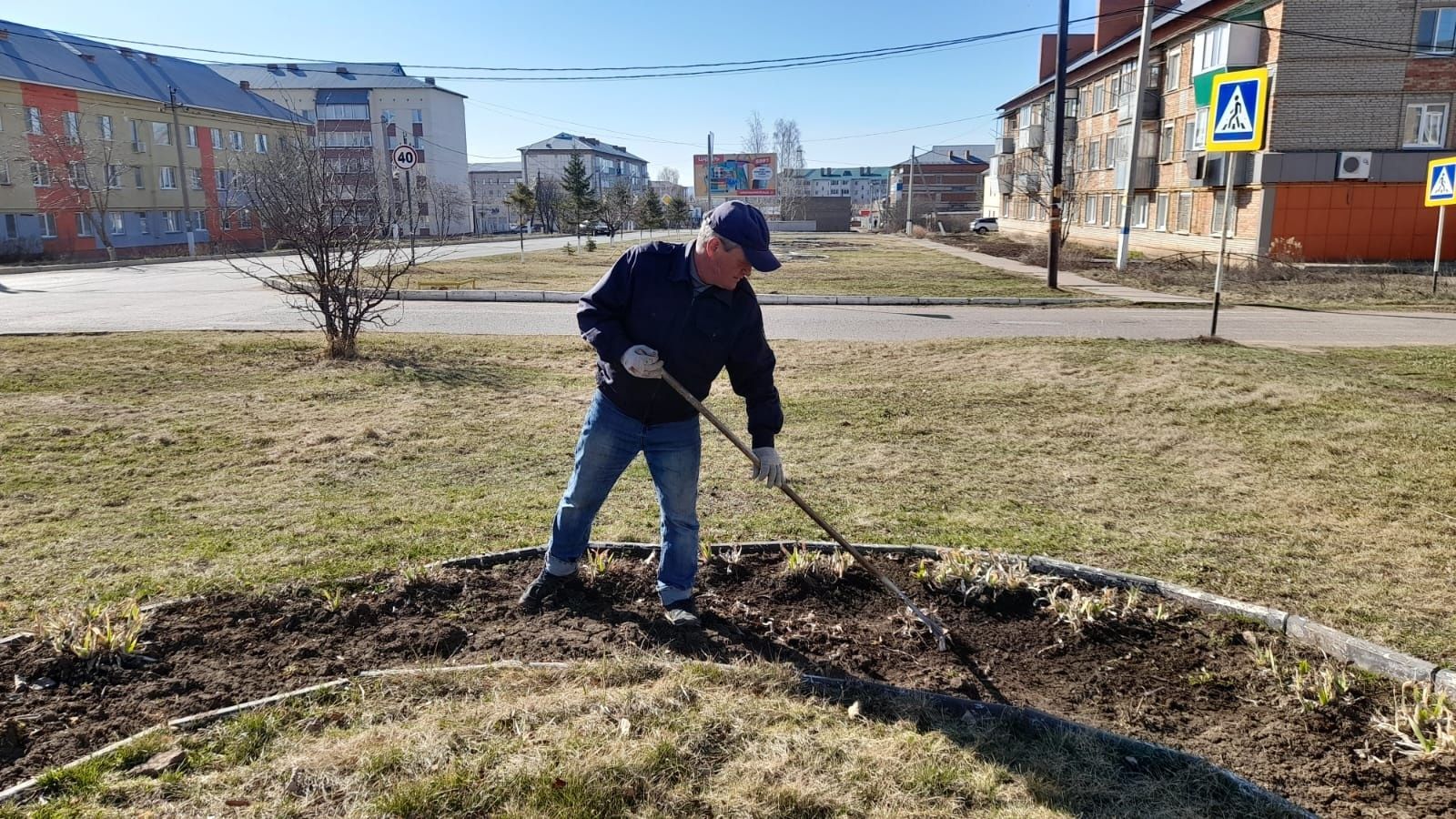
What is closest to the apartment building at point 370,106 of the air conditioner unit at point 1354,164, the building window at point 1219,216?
the building window at point 1219,216

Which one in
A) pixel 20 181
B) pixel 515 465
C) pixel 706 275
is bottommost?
pixel 515 465

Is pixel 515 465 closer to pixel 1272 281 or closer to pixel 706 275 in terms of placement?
pixel 706 275

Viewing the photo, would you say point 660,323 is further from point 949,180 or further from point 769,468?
point 949,180

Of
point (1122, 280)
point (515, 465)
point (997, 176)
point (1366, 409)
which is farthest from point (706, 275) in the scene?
point (997, 176)

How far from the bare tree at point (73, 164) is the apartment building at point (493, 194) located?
33275 mm

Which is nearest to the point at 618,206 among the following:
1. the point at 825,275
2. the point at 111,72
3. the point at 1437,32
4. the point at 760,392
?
the point at 111,72

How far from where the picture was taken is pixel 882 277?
2288 centimetres

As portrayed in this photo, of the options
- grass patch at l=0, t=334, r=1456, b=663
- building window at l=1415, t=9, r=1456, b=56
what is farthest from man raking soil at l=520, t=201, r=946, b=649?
building window at l=1415, t=9, r=1456, b=56

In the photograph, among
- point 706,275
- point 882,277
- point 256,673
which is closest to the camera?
point 256,673

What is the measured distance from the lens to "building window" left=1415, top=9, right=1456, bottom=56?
24.8 m

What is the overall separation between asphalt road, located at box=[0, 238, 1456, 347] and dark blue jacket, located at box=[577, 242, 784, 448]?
29.3 feet

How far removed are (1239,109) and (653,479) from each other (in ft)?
29.3

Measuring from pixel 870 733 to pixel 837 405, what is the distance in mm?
5432

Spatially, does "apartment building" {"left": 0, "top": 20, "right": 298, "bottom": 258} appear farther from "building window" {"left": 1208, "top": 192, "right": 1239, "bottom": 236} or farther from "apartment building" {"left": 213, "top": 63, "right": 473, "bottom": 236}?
"building window" {"left": 1208, "top": 192, "right": 1239, "bottom": 236}
